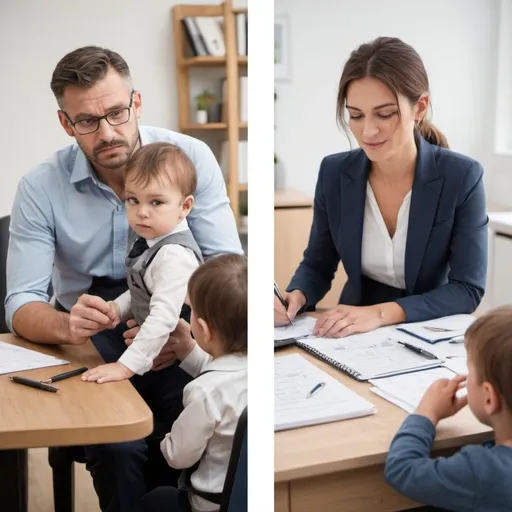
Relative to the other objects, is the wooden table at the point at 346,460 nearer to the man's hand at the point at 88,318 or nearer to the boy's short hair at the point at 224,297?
the boy's short hair at the point at 224,297

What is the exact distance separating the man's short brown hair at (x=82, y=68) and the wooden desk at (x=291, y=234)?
415mm

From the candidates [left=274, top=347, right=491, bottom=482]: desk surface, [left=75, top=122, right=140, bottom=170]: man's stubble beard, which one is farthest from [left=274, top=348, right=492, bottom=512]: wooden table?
[left=75, top=122, right=140, bottom=170]: man's stubble beard

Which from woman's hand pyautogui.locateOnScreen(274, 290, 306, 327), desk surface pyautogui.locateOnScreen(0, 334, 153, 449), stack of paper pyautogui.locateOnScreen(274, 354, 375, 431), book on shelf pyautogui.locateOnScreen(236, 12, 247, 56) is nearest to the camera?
desk surface pyautogui.locateOnScreen(0, 334, 153, 449)

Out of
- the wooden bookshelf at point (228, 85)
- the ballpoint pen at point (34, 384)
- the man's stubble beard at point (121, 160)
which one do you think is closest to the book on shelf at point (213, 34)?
the wooden bookshelf at point (228, 85)

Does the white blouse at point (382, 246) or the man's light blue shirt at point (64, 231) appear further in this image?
the white blouse at point (382, 246)

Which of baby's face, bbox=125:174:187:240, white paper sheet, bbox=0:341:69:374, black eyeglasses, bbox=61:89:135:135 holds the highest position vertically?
black eyeglasses, bbox=61:89:135:135

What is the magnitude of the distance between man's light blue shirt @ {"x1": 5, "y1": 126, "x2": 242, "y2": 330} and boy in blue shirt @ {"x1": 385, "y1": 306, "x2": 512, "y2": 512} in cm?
59

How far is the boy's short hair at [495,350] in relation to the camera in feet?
3.44

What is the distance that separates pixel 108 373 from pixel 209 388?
0.18 meters

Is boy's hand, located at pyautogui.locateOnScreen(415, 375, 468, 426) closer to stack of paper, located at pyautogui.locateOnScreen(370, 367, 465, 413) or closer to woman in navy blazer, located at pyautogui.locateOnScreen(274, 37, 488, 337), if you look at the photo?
stack of paper, located at pyautogui.locateOnScreen(370, 367, 465, 413)

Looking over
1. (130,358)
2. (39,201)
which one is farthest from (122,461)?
(39,201)

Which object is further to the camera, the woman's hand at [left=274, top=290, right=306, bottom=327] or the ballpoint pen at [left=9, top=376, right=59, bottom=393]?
the woman's hand at [left=274, top=290, right=306, bottom=327]

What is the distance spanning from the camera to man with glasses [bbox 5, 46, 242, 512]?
4.01 ft

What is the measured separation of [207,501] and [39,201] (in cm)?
63
